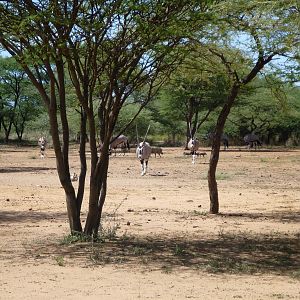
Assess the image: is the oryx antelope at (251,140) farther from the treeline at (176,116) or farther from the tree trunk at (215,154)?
the tree trunk at (215,154)

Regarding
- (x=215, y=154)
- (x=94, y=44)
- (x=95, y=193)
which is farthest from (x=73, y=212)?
(x=215, y=154)

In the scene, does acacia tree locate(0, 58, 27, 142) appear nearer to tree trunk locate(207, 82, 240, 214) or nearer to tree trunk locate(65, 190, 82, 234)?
tree trunk locate(207, 82, 240, 214)

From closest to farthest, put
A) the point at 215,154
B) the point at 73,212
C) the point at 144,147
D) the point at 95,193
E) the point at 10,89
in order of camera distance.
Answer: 1. the point at 95,193
2. the point at 73,212
3. the point at 215,154
4. the point at 144,147
5. the point at 10,89

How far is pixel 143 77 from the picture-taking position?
398 inches

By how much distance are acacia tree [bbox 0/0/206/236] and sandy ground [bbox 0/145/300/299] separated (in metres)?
1.18

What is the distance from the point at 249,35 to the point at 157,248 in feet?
14.0

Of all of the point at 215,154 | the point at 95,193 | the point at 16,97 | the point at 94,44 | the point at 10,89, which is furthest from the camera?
the point at 10,89

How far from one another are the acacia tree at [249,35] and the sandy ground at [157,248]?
6.34 ft

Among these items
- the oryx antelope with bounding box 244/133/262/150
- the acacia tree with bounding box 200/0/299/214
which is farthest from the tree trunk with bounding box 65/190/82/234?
the oryx antelope with bounding box 244/133/262/150

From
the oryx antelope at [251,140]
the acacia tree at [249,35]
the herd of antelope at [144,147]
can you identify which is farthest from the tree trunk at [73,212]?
the oryx antelope at [251,140]

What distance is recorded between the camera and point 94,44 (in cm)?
918

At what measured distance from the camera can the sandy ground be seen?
690cm

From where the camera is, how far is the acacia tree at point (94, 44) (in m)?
8.45

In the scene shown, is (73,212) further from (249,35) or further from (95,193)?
(249,35)
